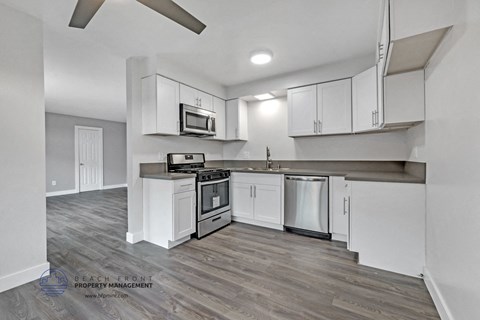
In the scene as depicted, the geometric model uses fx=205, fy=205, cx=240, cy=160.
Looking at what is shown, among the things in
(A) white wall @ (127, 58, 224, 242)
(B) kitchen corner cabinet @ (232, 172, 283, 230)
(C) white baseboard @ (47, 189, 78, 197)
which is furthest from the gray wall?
(B) kitchen corner cabinet @ (232, 172, 283, 230)

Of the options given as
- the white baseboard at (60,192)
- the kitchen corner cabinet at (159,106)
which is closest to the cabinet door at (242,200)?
the kitchen corner cabinet at (159,106)

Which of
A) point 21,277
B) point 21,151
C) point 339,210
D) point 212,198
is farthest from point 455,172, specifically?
Result: point 21,277

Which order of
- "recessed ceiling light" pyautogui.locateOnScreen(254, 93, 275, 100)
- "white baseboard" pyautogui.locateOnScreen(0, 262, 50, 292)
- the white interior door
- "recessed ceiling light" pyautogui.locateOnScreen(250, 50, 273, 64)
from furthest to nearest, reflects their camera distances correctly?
the white interior door, "recessed ceiling light" pyautogui.locateOnScreen(254, 93, 275, 100), "recessed ceiling light" pyautogui.locateOnScreen(250, 50, 273, 64), "white baseboard" pyautogui.locateOnScreen(0, 262, 50, 292)

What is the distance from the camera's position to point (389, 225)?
1.98 m

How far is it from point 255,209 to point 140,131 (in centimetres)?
208

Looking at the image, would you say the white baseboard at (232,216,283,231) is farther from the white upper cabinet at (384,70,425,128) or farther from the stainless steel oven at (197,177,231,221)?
the white upper cabinet at (384,70,425,128)

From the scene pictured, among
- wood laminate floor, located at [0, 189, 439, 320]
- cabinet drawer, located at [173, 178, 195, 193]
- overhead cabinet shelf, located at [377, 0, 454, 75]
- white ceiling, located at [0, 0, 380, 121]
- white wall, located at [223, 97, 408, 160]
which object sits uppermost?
white ceiling, located at [0, 0, 380, 121]

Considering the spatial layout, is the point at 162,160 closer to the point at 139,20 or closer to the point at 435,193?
the point at 139,20

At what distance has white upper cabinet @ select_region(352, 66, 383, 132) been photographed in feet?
8.11

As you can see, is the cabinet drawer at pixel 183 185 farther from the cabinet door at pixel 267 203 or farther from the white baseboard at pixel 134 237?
the cabinet door at pixel 267 203

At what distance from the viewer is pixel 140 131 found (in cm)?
284

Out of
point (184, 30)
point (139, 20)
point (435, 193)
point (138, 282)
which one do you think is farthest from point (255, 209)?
point (139, 20)

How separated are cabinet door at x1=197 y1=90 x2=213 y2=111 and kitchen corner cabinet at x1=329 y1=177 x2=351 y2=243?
A: 7.49 ft

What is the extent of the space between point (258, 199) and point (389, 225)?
1.73 m
